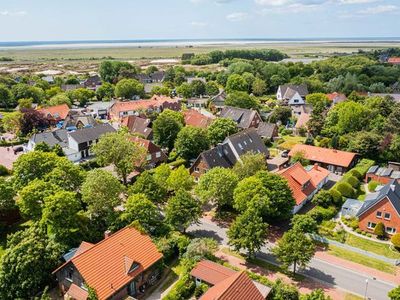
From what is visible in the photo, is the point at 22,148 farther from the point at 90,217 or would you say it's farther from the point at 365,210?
the point at 365,210

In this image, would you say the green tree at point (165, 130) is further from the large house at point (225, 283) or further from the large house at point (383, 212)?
the large house at point (225, 283)

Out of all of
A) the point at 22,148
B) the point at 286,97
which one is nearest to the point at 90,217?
the point at 22,148

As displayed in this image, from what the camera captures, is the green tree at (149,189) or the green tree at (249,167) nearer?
the green tree at (149,189)

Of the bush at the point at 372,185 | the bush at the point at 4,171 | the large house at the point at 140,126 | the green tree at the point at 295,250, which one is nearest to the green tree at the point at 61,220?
the green tree at the point at 295,250

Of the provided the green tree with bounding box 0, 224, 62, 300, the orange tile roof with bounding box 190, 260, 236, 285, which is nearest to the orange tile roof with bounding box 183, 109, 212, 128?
the orange tile roof with bounding box 190, 260, 236, 285

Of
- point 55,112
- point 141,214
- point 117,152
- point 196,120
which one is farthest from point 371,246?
point 55,112

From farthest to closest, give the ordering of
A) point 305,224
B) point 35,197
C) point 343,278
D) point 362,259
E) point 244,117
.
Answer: point 244,117 < point 35,197 < point 305,224 < point 362,259 < point 343,278

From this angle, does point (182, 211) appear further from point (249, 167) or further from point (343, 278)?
point (343, 278)
